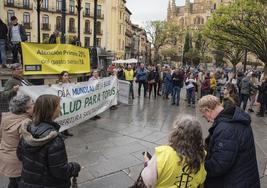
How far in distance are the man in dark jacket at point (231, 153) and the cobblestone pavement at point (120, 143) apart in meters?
2.25

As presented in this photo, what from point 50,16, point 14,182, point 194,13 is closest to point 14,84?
point 14,182

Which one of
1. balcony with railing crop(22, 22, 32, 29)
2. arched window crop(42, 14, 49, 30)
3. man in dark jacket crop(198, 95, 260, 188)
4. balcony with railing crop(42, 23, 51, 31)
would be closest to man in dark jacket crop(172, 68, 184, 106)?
man in dark jacket crop(198, 95, 260, 188)

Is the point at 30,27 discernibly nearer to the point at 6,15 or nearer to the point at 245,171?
the point at 6,15

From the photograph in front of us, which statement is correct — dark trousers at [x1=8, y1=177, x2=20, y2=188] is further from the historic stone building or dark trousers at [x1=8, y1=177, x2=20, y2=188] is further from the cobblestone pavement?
the historic stone building

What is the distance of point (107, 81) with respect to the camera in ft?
32.0

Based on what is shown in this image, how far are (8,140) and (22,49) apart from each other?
461 cm

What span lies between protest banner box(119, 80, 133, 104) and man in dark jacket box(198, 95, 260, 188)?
9175mm

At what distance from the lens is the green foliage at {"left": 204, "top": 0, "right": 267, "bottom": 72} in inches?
785

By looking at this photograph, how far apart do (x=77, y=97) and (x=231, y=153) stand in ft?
17.9

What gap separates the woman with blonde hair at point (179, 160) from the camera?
2.29 meters

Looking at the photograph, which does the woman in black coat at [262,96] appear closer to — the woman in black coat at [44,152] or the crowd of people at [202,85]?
the crowd of people at [202,85]

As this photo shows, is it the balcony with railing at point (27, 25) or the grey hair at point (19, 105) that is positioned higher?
the balcony with railing at point (27, 25)

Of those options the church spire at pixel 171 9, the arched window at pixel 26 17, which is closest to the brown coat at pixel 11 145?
the arched window at pixel 26 17

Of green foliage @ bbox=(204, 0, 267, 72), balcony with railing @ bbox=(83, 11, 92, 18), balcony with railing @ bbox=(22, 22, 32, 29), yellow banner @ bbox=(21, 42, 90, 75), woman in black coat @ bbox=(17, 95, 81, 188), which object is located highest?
balcony with railing @ bbox=(83, 11, 92, 18)
